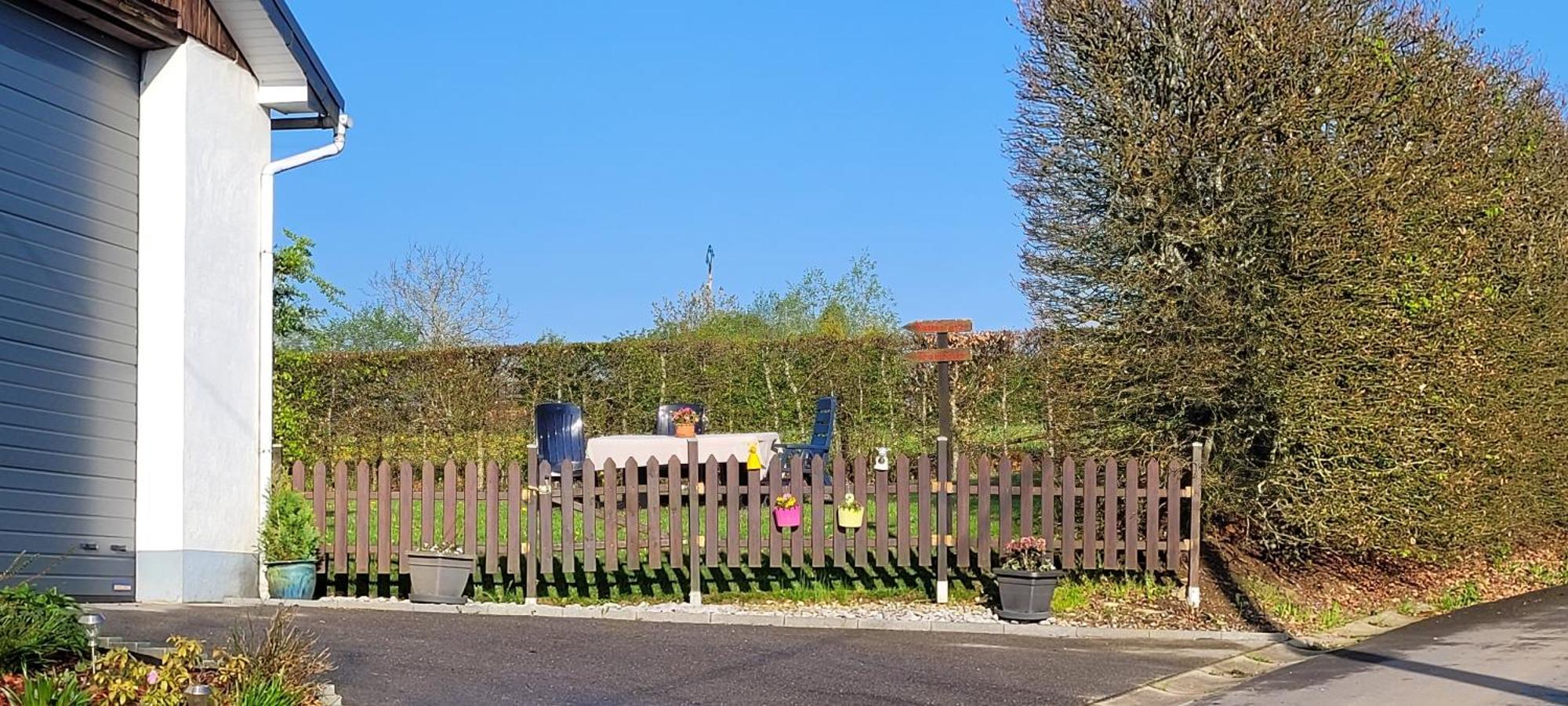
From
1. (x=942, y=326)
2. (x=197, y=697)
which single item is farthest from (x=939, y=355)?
(x=197, y=697)

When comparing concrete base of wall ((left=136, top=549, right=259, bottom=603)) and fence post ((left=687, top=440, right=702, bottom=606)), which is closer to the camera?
concrete base of wall ((left=136, top=549, right=259, bottom=603))

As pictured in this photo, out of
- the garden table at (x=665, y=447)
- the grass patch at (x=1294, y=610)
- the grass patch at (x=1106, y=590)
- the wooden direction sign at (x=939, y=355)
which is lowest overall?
the grass patch at (x=1294, y=610)

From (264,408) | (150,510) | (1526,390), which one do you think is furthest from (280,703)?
(1526,390)

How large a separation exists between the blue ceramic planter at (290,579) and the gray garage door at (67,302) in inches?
45.2

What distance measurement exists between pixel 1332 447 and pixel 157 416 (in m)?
9.13

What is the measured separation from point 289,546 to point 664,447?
5385mm

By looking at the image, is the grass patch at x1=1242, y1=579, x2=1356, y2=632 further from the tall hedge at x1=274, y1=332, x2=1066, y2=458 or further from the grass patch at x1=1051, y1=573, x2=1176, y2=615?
the tall hedge at x1=274, y1=332, x2=1066, y2=458

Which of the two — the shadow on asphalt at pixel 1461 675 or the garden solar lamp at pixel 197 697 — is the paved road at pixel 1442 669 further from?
the garden solar lamp at pixel 197 697

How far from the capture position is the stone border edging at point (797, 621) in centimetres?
1080

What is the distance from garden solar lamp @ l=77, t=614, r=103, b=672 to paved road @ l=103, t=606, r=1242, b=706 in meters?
1.22

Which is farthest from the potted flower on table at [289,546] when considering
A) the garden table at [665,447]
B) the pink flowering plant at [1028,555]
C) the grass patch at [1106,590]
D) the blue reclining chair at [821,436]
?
the blue reclining chair at [821,436]

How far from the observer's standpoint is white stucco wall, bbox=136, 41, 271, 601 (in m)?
11.0

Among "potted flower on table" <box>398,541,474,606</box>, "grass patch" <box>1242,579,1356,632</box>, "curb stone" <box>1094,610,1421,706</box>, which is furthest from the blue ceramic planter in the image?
"grass patch" <box>1242,579,1356,632</box>

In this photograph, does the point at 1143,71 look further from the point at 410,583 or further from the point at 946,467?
the point at 410,583
